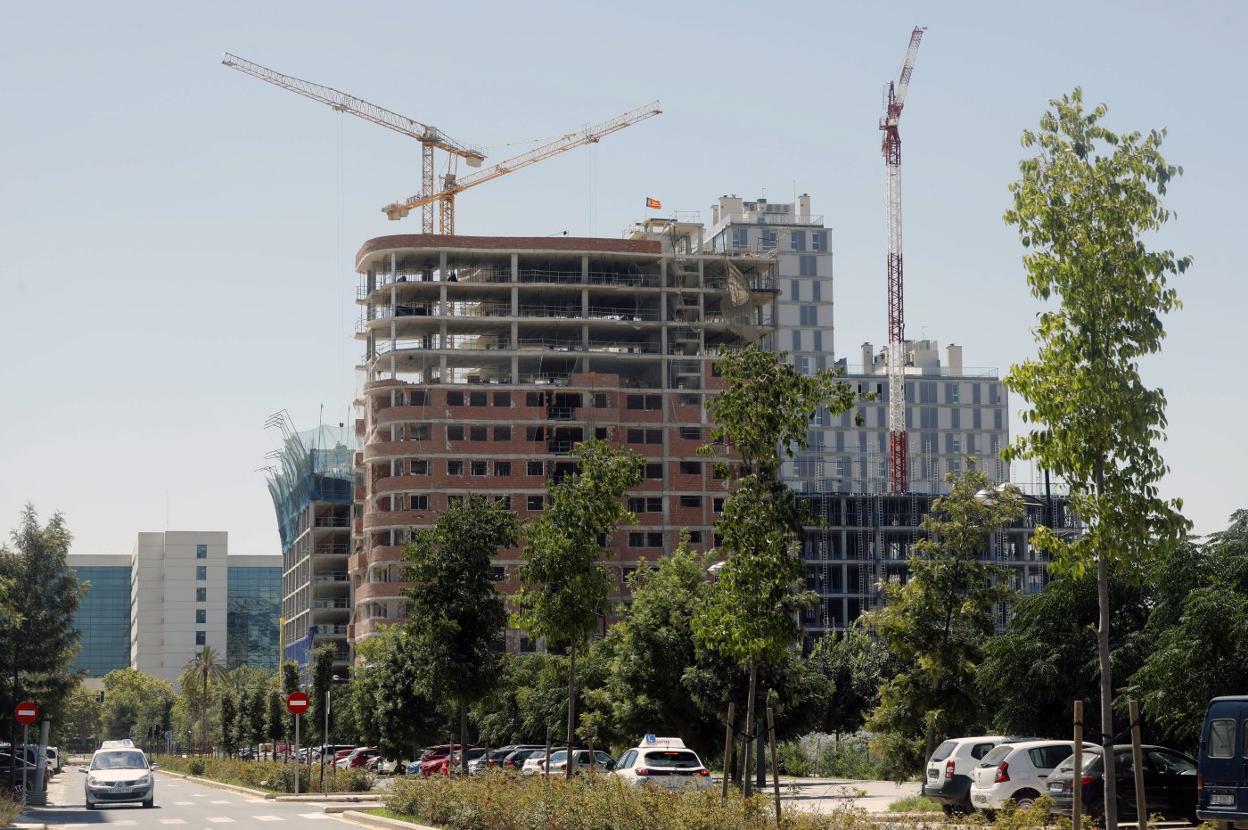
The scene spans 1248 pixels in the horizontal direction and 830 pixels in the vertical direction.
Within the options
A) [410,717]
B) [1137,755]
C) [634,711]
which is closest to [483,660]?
[634,711]

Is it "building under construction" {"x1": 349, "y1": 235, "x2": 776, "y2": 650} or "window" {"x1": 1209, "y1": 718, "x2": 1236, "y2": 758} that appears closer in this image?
"window" {"x1": 1209, "y1": 718, "x2": 1236, "y2": 758}

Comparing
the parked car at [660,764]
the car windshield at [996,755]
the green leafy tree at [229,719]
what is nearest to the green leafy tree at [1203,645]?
the car windshield at [996,755]

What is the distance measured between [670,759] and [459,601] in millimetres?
8288

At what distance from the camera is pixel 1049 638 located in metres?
38.8

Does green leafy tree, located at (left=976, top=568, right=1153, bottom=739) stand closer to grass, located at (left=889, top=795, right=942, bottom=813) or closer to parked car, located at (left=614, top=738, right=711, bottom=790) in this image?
grass, located at (left=889, top=795, right=942, bottom=813)

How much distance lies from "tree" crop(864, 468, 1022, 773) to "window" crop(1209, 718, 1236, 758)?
14.4m

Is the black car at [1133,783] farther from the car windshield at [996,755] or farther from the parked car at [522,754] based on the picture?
the parked car at [522,754]

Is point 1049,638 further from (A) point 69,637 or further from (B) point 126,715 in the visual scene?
(B) point 126,715

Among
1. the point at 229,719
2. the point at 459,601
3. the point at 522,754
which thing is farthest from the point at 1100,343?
the point at 229,719

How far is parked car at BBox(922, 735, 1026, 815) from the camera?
3362cm

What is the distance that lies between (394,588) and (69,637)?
70.6 metres

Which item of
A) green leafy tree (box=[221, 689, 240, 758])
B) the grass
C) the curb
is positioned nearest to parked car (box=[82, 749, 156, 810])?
the curb

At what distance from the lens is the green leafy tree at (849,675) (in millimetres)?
59438

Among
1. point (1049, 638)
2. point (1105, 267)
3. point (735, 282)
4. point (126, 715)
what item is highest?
point (735, 282)
